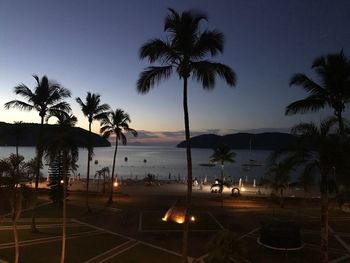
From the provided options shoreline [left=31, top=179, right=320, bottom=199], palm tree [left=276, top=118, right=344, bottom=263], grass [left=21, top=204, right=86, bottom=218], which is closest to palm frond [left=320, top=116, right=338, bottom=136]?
palm tree [left=276, top=118, right=344, bottom=263]

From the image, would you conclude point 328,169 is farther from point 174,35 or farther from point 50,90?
point 50,90

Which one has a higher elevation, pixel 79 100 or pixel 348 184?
pixel 79 100

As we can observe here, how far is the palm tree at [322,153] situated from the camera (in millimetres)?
Answer: 14375

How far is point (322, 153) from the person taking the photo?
14625 mm

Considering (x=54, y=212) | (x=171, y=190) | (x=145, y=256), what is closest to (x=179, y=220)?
(x=145, y=256)

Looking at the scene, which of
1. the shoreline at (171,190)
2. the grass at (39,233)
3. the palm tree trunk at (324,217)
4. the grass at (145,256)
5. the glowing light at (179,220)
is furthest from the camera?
the shoreline at (171,190)

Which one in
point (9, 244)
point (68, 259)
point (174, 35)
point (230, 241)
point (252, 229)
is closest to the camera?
point (230, 241)

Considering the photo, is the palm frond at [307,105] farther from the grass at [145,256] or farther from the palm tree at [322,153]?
the grass at [145,256]

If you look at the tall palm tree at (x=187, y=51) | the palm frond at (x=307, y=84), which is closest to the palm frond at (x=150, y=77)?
the tall palm tree at (x=187, y=51)

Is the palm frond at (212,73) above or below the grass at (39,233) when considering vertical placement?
above

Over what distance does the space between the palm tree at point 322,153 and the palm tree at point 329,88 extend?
3.31 m

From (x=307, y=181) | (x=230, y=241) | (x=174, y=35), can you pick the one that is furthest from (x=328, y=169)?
(x=174, y=35)

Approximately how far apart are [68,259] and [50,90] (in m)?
11.4

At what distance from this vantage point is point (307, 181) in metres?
14.8
